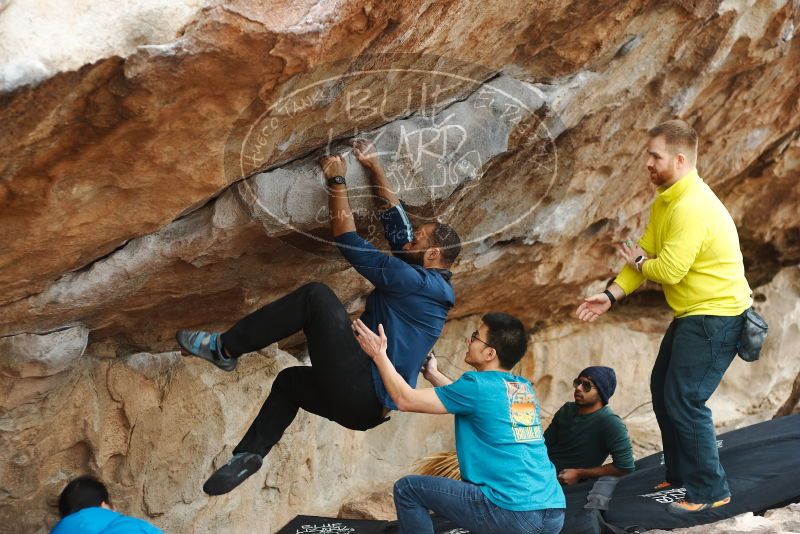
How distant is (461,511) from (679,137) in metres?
1.53

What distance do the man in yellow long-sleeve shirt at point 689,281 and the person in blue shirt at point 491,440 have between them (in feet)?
1.29

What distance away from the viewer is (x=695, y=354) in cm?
350

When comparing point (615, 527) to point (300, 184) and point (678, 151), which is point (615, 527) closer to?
point (678, 151)

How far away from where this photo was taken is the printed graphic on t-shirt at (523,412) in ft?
10.6

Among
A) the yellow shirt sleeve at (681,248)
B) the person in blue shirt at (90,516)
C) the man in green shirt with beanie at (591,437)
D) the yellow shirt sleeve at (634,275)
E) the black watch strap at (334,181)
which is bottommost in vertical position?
the man in green shirt with beanie at (591,437)

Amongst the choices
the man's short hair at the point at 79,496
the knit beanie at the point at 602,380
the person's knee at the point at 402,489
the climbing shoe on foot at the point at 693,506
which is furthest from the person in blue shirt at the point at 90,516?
the knit beanie at the point at 602,380

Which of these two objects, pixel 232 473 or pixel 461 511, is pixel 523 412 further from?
pixel 232 473

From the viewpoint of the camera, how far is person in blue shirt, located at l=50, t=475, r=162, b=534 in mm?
2943

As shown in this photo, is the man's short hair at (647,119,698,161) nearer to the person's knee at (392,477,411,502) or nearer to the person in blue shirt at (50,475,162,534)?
the person's knee at (392,477,411,502)

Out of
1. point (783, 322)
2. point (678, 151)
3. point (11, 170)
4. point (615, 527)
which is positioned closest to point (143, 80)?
point (11, 170)

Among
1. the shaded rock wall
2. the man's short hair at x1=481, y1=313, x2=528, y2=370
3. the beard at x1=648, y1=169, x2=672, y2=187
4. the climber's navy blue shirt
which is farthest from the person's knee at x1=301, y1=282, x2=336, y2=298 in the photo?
the beard at x1=648, y1=169, x2=672, y2=187

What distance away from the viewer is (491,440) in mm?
3236

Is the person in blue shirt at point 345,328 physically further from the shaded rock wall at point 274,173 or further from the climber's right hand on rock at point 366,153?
the shaded rock wall at point 274,173

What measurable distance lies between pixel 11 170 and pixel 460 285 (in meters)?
2.68
